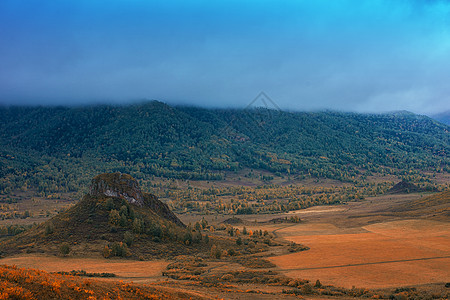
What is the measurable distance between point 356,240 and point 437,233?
18.6 metres

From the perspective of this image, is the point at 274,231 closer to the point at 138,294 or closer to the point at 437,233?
the point at 437,233

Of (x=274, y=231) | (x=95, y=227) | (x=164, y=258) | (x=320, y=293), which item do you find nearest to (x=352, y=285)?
(x=320, y=293)

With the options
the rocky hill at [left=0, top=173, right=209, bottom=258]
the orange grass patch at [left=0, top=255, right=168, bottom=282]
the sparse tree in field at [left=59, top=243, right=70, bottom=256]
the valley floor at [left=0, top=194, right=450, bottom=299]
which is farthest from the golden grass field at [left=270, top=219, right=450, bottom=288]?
the sparse tree in field at [left=59, top=243, right=70, bottom=256]

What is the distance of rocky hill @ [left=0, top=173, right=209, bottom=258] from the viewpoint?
217ft

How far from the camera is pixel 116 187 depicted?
81.5 metres

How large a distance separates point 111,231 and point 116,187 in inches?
510

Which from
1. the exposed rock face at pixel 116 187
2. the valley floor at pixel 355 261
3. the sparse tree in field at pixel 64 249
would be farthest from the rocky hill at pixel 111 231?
the valley floor at pixel 355 261

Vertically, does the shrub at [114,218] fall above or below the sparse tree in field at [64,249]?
above

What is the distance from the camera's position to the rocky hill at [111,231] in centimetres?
6625

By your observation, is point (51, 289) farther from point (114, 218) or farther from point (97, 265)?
point (114, 218)

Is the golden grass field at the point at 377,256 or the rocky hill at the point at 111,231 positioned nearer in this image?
the golden grass field at the point at 377,256

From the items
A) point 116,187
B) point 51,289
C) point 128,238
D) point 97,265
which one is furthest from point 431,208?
point 51,289

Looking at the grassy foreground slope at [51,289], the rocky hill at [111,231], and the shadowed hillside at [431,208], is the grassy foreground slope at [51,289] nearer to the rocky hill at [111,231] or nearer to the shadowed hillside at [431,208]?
the rocky hill at [111,231]

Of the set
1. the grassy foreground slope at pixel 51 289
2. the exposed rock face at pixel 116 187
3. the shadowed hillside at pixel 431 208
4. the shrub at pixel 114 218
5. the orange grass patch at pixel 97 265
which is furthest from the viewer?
the shadowed hillside at pixel 431 208
